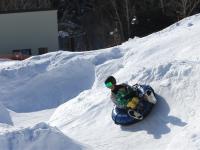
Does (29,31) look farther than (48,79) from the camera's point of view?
Yes

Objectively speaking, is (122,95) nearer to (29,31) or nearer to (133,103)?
(133,103)

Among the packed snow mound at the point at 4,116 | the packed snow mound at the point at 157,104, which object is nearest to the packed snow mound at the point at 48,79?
the packed snow mound at the point at 157,104

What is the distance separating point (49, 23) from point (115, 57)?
17.2 m

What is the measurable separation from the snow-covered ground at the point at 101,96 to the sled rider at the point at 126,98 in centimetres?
23

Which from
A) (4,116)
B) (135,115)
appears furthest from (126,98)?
(4,116)

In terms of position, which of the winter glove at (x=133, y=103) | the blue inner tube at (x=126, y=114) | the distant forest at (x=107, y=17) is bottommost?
the distant forest at (x=107, y=17)

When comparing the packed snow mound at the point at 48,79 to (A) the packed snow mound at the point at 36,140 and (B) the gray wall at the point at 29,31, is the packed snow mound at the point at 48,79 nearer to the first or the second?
(A) the packed snow mound at the point at 36,140

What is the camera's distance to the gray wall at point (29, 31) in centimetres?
2953

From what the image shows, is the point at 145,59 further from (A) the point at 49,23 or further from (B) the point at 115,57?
(A) the point at 49,23

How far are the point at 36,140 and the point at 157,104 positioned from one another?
230 cm

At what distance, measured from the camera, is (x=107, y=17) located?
39.0 meters

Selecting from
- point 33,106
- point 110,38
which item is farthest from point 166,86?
point 110,38

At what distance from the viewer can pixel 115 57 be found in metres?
13.5

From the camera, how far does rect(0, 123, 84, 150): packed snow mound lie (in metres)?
8.04
